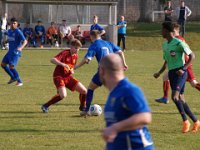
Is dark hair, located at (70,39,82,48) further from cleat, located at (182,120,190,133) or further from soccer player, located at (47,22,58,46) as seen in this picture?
soccer player, located at (47,22,58,46)

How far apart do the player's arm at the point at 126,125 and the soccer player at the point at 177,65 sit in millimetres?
4806

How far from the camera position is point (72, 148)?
8.57 m

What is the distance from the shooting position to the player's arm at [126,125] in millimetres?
4805

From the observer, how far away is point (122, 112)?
199 inches

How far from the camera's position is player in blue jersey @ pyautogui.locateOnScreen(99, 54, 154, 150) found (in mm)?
4863

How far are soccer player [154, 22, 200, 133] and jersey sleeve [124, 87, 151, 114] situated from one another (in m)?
4.73

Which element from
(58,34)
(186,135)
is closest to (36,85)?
(186,135)

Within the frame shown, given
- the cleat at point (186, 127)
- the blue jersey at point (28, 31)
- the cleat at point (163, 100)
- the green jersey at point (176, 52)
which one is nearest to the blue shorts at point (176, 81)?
the green jersey at point (176, 52)

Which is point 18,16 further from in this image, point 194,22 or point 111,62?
point 111,62

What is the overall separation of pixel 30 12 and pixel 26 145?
91.7 ft

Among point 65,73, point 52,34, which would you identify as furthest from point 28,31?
point 65,73

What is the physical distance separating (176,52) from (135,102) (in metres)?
5.08

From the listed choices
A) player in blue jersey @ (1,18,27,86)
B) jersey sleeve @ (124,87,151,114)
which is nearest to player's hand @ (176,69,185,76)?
jersey sleeve @ (124,87,151,114)

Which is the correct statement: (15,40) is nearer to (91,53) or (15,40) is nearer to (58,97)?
(58,97)
